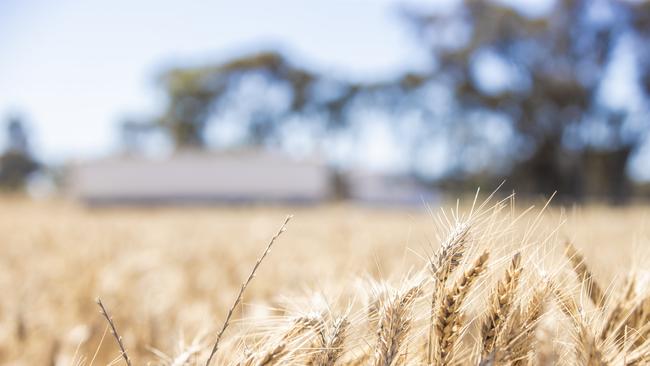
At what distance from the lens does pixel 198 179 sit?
23641 mm

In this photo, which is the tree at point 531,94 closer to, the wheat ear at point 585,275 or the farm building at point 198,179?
the farm building at point 198,179

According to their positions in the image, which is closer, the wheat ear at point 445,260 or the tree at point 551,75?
the wheat ear at point 445,260

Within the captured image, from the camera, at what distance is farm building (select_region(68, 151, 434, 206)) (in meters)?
23.3

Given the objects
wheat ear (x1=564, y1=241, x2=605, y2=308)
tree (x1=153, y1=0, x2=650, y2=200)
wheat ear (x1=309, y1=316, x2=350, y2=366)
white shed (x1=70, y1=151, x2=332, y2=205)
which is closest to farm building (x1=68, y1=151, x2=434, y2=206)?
white shed (x1=70, y1=151, x2=332, y2=205)

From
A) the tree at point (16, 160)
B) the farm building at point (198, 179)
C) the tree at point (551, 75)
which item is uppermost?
the tree at point (551, 75)

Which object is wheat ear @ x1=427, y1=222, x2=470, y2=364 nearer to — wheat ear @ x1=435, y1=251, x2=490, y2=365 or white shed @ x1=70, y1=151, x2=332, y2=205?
wheat ear @ x1=435, y1=251, x2=490, y2=365

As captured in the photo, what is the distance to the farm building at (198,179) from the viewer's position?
76.3 ft

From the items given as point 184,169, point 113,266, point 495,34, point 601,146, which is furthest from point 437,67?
point 113,266

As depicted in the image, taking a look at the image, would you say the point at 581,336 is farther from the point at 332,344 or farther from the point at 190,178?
the point at 190,178

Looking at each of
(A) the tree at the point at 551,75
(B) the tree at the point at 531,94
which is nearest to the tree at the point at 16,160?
(B) the tree at the point at 531,94

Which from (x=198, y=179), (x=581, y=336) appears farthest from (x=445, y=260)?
(x=198, y=179)

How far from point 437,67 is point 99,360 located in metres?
26.4

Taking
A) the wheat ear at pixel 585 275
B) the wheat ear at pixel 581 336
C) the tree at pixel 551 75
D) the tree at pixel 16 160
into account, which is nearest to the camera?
the wheat ear at pixel 581 336

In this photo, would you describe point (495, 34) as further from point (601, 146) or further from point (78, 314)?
point (78, 314)
